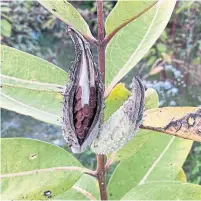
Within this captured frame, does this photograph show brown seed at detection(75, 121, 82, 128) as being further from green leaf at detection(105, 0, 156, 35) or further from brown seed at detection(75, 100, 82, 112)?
green leaf at detection(105, 0, 156, 35)

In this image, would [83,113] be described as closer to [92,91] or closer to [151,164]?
[92,91]

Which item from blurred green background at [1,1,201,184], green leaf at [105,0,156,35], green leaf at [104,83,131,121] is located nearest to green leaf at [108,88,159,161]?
green leaf at [104,83,131,121]

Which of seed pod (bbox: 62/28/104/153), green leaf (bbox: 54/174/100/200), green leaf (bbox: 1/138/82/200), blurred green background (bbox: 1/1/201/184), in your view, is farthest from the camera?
blurred green background (bbox: 1/1/201/184)

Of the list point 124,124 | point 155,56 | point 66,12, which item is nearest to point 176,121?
point 124,124

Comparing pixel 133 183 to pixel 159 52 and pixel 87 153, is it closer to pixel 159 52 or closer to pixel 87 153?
pixel 87 153

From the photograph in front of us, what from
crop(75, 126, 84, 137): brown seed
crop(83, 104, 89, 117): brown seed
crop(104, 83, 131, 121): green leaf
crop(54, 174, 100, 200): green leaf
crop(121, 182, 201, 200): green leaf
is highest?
crop(83, 104, 89, 117): brown seed

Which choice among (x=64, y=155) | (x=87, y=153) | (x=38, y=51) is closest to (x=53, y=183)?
(x=64, y=155)
